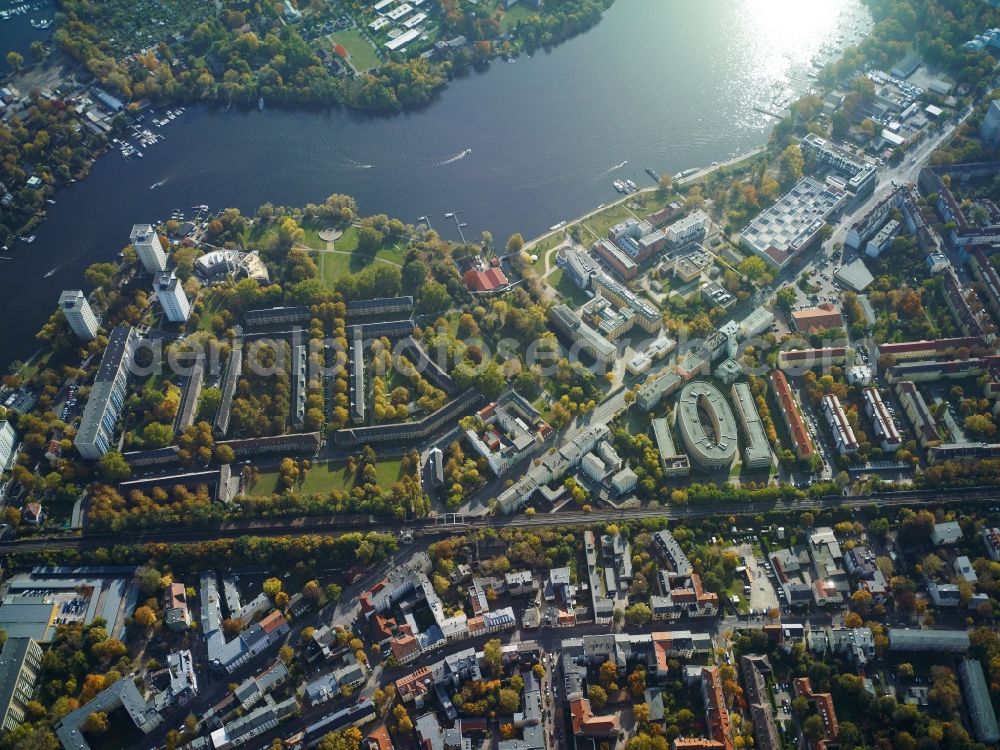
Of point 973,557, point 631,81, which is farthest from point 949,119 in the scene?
point 973,557

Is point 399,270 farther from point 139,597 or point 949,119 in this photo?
point 949,119

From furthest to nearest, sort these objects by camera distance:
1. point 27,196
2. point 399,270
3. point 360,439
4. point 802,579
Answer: point 27,196, point 399,270, point 360,439, point 802,579

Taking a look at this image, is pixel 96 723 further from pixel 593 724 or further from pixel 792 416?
pixel 792 416

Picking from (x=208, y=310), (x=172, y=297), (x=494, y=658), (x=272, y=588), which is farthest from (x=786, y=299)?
(x=172, y=297)

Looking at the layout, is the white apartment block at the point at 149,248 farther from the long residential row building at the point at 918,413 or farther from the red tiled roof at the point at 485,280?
the long residential row building at the point at 918,413

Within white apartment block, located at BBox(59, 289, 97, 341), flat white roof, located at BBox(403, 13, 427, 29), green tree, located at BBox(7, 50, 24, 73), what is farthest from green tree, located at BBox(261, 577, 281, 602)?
green tree, located at BBox(7, 50, 24, 73)

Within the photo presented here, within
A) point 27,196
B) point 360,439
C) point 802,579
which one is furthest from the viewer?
point 27,196

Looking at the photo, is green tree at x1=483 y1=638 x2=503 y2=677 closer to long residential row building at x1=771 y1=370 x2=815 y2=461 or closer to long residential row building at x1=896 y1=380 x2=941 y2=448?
long residential row building at x1=771 y1=370 x2=815 y2=461
